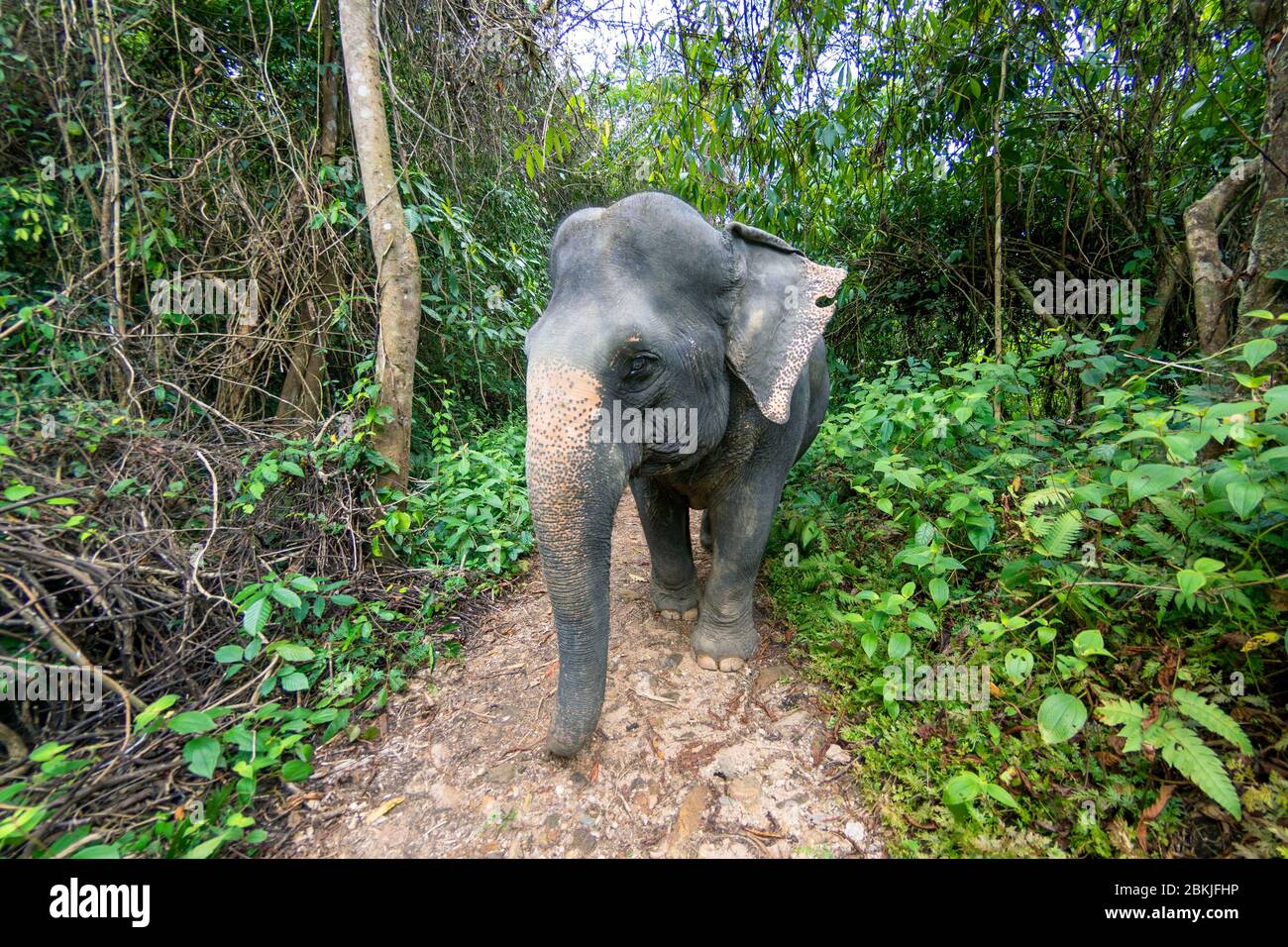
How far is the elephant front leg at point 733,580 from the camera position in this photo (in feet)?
8.84

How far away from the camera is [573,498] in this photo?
179cm

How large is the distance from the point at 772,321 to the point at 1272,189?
228cm

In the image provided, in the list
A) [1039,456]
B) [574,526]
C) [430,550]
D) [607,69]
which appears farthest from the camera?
[607,69]

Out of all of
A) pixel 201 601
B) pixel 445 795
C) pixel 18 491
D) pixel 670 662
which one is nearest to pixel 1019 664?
pixel 670 662

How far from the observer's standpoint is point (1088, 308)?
4473 mm

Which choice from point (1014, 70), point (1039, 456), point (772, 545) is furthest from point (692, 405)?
point (1014, 70)

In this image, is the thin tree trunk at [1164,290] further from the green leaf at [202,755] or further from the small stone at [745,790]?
the green leaf at [202,755]

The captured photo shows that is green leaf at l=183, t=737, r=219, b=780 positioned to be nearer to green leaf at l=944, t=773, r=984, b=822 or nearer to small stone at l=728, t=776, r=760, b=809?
small stone at l=728, t=776, r=760, b=809

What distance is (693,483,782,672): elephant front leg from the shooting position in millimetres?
2695

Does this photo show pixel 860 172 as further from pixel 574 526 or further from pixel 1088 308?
pixel 574 526

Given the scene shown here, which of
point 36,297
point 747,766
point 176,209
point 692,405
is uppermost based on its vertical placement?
point 176,209

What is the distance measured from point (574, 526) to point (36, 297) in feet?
17.0

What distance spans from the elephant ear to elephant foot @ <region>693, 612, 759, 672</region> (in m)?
A: 1.25

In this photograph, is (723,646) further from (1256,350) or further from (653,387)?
(1256,350)
